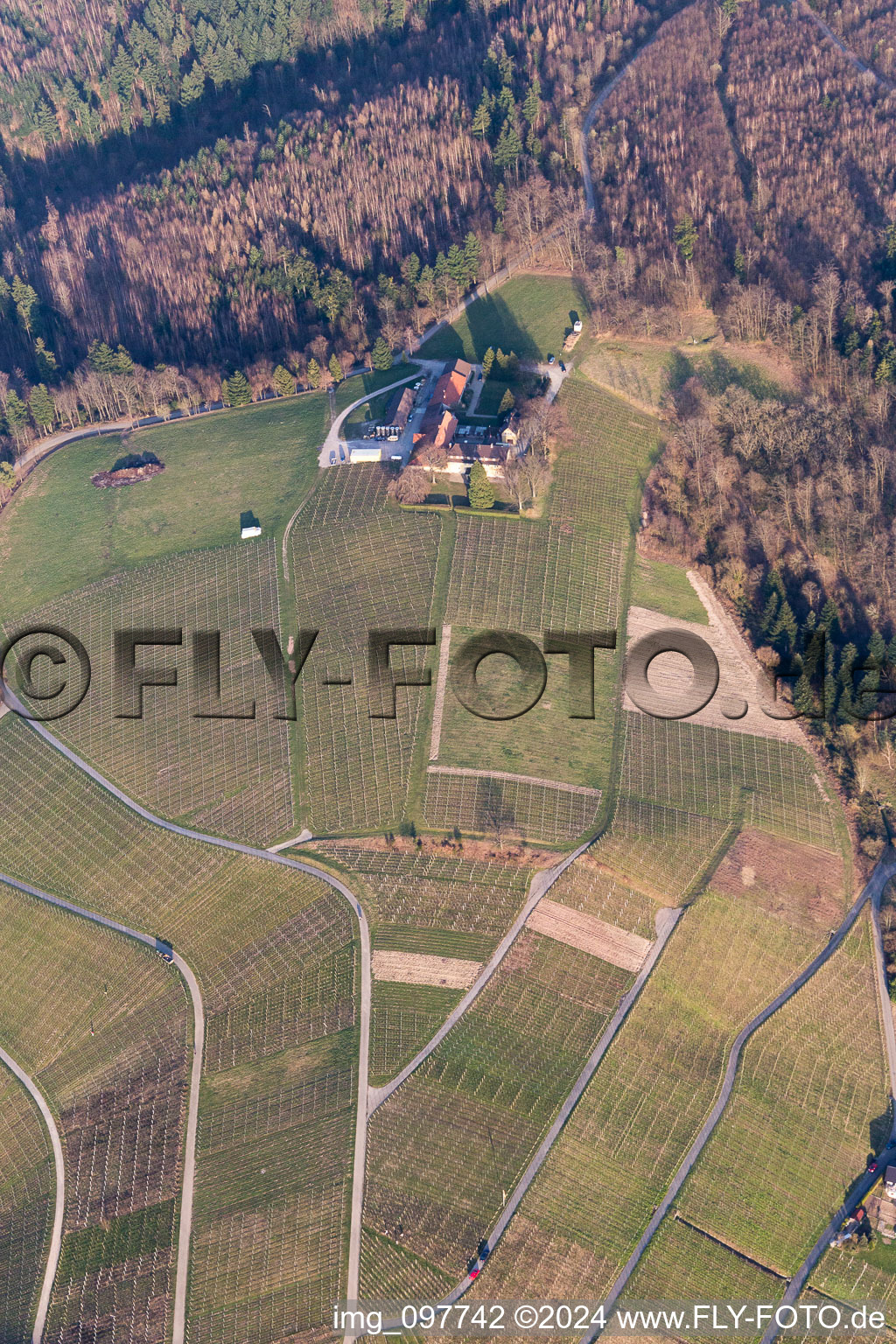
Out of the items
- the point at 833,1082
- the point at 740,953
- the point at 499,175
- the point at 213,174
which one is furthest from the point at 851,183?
the point at 833,1082

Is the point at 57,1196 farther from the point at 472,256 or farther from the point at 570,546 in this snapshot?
the point at 472,256

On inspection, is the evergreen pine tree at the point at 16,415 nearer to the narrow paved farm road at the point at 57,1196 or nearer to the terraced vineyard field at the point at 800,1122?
the narrow paved farm road at the point at 57,1196

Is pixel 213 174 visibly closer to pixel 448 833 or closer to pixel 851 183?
pixel 851 183

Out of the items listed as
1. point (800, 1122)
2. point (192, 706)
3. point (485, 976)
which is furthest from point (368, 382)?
point (800, 1122)

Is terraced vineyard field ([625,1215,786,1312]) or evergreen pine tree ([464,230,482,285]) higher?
evergreen pine tree ([464,230,482,285])

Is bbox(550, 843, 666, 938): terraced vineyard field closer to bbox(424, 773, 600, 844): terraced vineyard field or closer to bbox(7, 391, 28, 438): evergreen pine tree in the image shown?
bbox(424, 773, 600, 844): terraced vineyard field

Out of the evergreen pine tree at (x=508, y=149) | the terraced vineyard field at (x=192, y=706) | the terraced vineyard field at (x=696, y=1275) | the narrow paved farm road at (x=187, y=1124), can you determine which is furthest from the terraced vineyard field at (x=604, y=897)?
the evergreen pine tree at (x=508, y=149)

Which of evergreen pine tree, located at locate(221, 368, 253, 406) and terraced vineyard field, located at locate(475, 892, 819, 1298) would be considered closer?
terraced vineyard field, located at locate(475, 892, 819, 1298)

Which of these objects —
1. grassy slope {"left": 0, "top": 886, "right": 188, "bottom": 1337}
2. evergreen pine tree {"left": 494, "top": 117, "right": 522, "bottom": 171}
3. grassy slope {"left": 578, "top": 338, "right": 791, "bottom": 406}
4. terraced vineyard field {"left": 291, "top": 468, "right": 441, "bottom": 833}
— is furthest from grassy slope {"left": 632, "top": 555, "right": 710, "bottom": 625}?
evergreen pine tree {"left": 494, "top": 117, "right": 522, "bottom": 171}
